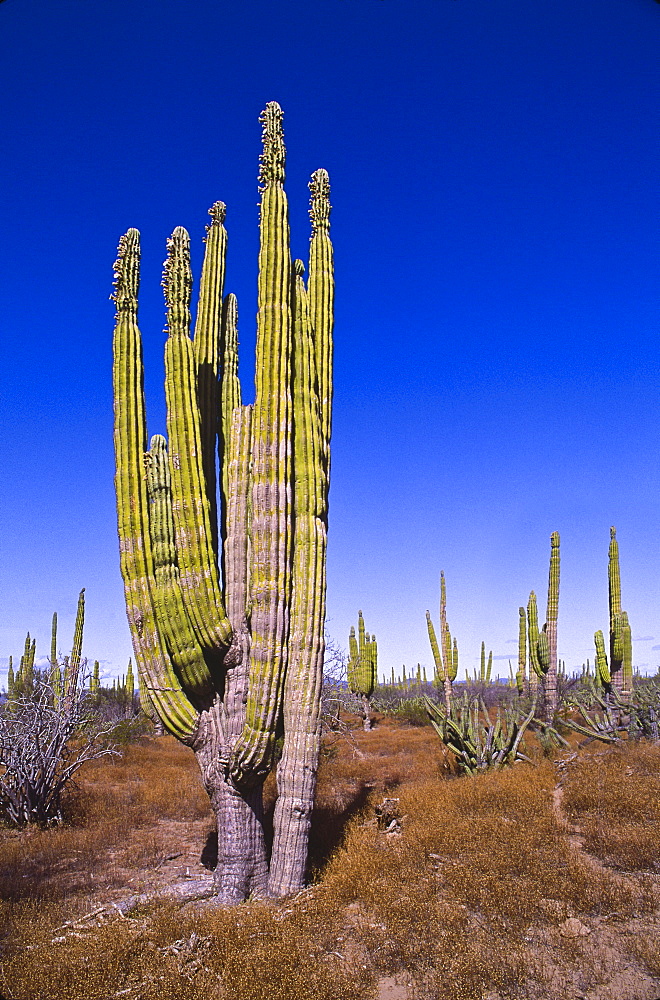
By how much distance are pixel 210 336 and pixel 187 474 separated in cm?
203

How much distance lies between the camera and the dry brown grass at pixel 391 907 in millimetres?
4062

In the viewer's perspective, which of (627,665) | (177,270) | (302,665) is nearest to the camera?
(302,665)

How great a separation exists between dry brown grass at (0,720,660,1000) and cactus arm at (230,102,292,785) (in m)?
1.44

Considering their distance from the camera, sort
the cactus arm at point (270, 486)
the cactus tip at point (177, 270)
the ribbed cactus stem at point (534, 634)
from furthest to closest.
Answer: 1. the ribbed cactus stem at point (534, 634)
2. the cactus tip at point (177, 270)
3. the cactus arm at point (270, 486)

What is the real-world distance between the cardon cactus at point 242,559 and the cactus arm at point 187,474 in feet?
0.05

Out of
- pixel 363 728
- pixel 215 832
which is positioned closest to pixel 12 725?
pixel 215 832

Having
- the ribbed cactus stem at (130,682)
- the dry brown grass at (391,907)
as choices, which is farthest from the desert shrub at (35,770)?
the ribbed cactus stem at (130,682)

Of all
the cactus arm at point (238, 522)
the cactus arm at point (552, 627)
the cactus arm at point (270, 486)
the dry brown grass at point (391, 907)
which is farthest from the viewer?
the cactus arm at point (552, 627)

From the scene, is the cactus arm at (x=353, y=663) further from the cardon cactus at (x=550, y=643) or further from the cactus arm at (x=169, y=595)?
the cactus arm at (x=169, y=595)

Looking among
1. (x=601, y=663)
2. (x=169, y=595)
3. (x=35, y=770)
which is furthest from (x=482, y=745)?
(x=601, y=663)

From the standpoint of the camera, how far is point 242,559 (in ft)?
21.0

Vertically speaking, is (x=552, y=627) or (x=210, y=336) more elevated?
(x=210, y=336)

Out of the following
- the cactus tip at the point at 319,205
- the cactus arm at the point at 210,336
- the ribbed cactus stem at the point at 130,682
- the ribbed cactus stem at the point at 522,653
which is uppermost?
the cactus tip at the point at 319,205

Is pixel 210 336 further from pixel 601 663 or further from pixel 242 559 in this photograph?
pixel 601 663
